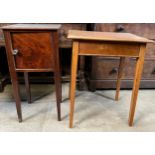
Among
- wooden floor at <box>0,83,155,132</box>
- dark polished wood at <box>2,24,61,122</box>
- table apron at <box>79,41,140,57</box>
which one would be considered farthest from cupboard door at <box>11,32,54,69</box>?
wooden floor at <box>0,83,155,132</box>

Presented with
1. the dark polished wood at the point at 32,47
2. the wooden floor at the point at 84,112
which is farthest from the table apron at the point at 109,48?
the wooden floor at the point at 84,112

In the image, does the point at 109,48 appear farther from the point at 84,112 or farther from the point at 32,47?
the point at 84,112

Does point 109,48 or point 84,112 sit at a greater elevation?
point 109,48

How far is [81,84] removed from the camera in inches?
69.4

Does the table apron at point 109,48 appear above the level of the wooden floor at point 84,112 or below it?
above

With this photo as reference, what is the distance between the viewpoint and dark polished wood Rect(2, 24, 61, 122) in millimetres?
992

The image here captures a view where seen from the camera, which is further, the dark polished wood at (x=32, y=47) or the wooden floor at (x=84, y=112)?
the wooden floor at (x=84, y=112)

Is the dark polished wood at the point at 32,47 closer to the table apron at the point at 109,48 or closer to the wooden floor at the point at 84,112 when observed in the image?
the table apron at the point at 109,48

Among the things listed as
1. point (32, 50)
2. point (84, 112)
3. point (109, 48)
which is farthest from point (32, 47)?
point (84, 112)

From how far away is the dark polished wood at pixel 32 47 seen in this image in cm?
99

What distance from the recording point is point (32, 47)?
1.03m

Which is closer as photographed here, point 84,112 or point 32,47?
point 32,47
